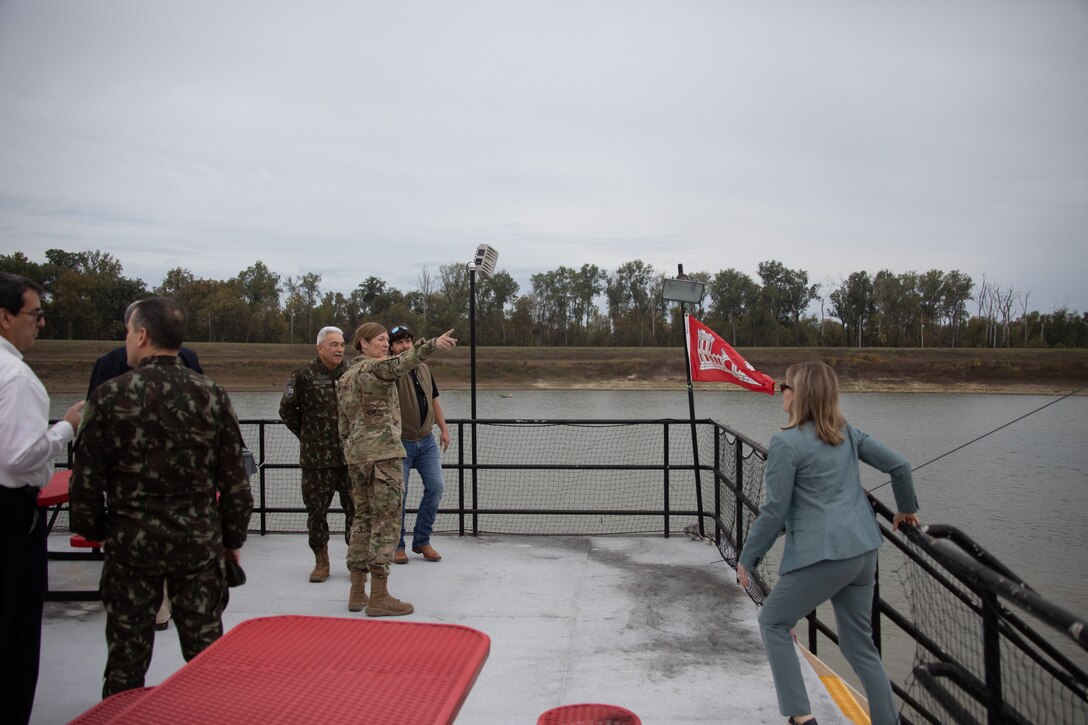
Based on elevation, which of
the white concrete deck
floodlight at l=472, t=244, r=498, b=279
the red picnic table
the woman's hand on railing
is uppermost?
floodlight at l=472, t=244, r=498, b=279

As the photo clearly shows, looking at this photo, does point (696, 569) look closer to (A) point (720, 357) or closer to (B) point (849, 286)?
(A) point (720, 357)

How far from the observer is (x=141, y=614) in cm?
263

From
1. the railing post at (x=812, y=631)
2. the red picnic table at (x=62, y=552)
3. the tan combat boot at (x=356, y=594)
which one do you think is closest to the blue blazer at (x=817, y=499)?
the railing post at (x=812, y=631)

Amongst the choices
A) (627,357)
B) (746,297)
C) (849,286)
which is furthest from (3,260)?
(849,286)

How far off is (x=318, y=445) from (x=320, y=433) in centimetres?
8

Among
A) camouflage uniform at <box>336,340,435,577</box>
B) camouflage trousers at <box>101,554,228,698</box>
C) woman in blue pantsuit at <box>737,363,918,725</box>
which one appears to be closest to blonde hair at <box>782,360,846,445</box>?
woman in blue pantsuit at <box>737,363,918,725</box>

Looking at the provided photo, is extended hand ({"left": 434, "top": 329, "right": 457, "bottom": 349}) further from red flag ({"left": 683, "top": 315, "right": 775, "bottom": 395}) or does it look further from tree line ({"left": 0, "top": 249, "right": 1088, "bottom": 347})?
tree line ({"left": 0, "top": 249, "right": 1088, "bottom": 347})

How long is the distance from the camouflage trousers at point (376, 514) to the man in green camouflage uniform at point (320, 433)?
532 mm

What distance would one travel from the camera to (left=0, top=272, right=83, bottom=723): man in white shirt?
8.18 ft

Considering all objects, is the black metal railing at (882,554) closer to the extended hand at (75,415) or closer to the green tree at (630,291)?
the extended hand at (75,415)

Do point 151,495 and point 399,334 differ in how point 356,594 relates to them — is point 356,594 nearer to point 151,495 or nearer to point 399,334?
point 399,334

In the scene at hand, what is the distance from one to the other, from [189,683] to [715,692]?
2307mm

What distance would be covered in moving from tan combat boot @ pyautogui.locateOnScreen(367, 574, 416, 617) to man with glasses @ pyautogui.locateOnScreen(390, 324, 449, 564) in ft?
2.83

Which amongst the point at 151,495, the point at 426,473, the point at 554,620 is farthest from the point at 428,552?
the point at 151,495
